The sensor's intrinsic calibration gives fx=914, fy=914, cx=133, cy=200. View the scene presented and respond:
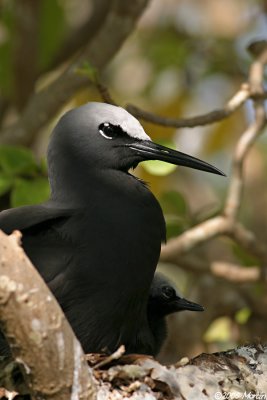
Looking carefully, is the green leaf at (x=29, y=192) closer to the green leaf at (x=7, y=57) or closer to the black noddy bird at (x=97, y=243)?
the black noddy bird at (x=97, y=243)

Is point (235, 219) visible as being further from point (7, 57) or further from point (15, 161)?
point (7, 57)

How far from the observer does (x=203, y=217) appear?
7191 millimetres

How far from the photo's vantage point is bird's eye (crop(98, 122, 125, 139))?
5.30 meters

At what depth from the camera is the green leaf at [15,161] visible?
5.93 meters

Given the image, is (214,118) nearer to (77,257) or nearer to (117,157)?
(117,157)

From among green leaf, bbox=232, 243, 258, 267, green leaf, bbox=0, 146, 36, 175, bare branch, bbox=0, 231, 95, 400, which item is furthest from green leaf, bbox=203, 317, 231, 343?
bare branch, bbox=0, 231, 95, 400

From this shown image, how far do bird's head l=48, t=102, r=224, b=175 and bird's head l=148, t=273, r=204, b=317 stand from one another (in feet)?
→ 3.07

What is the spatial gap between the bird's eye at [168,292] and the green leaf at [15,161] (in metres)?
1.19

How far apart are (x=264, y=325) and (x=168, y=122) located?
8.41 ft

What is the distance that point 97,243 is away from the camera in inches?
185

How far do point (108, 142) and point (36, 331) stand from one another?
194 cm

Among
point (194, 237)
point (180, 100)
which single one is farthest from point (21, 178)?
point (180, 100)

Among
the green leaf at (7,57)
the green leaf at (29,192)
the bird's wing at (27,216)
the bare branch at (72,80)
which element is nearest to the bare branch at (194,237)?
the green leaf at (29,192)

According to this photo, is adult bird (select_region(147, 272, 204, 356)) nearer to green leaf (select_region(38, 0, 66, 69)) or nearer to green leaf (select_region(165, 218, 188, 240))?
green leaf (select_region(165, 218, 188, 240))
